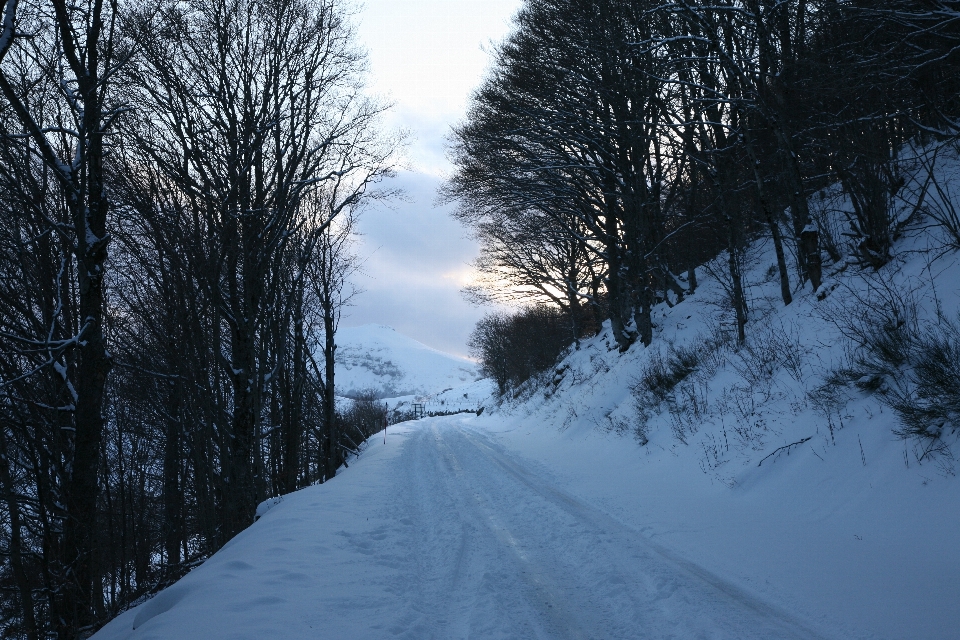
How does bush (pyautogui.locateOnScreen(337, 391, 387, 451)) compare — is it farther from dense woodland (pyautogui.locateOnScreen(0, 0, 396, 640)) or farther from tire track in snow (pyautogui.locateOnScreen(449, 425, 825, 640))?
tire track in snow (pyautogui.locateOnScreen(449, 425, 825, 640))

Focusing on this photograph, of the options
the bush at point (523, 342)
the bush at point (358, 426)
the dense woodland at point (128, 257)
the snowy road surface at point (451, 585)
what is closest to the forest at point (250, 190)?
the dense woodland at point (128, 257)

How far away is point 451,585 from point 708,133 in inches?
642

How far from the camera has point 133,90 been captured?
8.76 m

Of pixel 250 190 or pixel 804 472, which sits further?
pixel 250 190

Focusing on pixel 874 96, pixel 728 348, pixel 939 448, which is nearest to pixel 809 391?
pixel 939 448

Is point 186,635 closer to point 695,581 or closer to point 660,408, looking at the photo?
point 695,581

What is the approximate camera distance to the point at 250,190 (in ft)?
32.0

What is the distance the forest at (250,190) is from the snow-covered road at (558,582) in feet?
14.1

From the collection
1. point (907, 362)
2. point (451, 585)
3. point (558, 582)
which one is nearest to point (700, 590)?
point (558, 582)

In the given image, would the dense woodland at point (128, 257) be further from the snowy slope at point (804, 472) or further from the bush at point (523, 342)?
the bush at point (523, 342)

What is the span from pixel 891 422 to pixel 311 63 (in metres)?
11.7

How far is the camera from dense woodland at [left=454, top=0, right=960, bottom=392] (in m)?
8.69

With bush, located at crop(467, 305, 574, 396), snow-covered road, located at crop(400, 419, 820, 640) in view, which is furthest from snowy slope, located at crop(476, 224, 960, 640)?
bush, located at crop(467, 305, 574, 396)

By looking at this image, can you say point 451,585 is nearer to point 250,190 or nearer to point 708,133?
point 250,190
